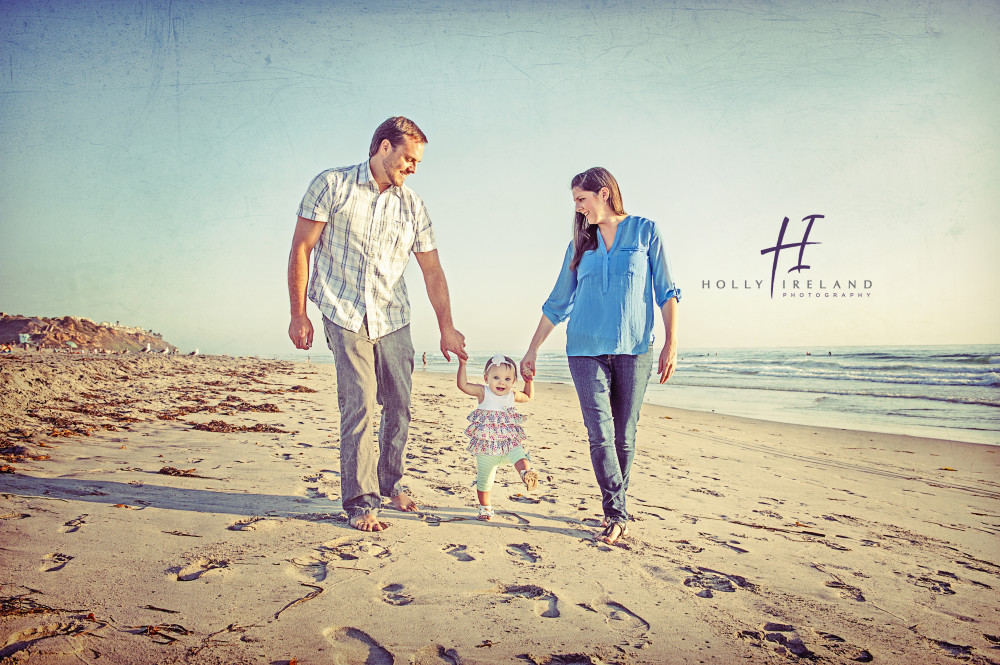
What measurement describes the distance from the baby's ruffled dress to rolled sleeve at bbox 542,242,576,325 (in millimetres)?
526

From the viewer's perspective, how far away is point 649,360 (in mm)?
2852

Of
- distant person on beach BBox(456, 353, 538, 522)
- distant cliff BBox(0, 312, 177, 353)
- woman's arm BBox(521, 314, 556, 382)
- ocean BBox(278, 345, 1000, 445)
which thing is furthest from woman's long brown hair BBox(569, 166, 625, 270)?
distant cliff BBox(0, 312, 177, 353)

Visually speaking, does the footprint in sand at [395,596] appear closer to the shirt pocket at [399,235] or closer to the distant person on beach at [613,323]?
the distant person on beach at [613,323]

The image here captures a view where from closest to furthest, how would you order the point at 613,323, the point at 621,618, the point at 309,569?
the point at 621,618 < the point at 309,569 < the point at 613,323

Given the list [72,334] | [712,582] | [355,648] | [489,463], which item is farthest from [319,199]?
[72,334]

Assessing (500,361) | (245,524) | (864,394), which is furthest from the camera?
(864,394)

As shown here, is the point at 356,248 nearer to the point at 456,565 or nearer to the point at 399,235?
the point at 399,235

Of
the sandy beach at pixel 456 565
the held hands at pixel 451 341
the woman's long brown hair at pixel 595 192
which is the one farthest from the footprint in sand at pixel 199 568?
the woman's long brown hair at pixel 595 192

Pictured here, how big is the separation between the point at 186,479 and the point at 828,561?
3570 millimetres

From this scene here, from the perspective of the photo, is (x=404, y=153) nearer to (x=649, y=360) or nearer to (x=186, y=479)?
(x=649, y=360)

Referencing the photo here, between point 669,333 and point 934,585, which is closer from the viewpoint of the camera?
point 934,585

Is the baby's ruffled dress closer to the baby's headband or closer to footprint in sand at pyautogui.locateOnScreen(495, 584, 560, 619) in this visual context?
the baby's headband

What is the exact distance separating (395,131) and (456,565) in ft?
6.92

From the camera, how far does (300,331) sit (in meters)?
2.72
